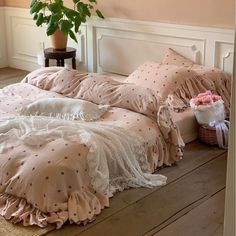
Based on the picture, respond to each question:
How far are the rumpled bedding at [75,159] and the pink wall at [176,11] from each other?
1173mm

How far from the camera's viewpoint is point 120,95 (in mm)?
3463

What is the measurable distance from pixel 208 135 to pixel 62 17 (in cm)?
203

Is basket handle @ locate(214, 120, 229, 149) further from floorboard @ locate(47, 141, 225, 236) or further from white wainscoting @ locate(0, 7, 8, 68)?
white wainscoting @ locate(0, 7, 8, 68)

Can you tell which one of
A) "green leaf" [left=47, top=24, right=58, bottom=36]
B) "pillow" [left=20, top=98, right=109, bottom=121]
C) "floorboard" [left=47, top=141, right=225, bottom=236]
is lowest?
"floorboard" [left=47, top=141, right=225, bottom=236]

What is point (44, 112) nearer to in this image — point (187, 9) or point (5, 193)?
point (5, 193)

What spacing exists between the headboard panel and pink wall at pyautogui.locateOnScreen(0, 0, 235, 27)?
0.20 ft

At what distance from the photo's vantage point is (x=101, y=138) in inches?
116

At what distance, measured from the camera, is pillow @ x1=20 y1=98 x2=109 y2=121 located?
3.27 metres

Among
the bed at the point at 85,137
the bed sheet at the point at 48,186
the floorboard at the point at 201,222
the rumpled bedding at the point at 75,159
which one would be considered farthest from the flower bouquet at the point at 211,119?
the bed sheet at the point at 48,186

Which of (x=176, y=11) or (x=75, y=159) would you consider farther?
(x=176, y=11)

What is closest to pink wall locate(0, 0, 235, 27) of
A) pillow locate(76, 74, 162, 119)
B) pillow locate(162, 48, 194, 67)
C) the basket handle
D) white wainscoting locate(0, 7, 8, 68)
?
pillow locate(162, 48, 194, 67)

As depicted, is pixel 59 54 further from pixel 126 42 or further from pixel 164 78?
pixel 164 78

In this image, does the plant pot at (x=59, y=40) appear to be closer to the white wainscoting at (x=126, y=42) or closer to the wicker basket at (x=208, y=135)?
the white wainscoting at (x=126, y=42)

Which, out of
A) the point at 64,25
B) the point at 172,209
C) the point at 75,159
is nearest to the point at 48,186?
the point at 75,159
